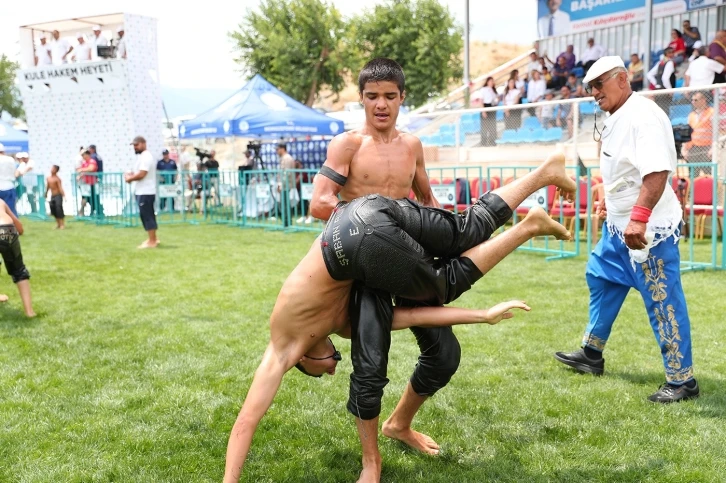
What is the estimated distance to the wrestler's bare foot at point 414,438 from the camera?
3.78 metres

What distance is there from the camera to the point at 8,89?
57.6 m

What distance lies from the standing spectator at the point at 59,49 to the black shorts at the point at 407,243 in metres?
21.0

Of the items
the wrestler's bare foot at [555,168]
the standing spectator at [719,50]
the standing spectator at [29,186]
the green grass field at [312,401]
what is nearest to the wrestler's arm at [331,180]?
the wrestler's bare foot at [555,168]

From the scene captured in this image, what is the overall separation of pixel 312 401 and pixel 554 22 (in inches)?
757

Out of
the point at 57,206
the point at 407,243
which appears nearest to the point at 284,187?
the point at 57,206

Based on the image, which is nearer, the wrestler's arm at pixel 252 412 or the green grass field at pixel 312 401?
the wrestler's arm at pixel 252 412

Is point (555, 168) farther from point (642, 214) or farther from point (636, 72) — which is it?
point (636, 72)

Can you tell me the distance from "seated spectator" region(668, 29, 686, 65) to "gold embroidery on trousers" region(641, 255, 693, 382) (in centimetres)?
1259

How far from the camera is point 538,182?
3.52 metres

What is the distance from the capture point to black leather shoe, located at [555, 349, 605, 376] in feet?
16.4

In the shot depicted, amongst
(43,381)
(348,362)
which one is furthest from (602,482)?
(43,381)

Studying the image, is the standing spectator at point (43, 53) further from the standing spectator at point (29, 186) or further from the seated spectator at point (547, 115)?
the seated spectator at point (547, 115)

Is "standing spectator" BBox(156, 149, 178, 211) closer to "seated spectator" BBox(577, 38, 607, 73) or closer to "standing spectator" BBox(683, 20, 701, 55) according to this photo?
"seated spectator" BBox(577, 38, 607, 73)

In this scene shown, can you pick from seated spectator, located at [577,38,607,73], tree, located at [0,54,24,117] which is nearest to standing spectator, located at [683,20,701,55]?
seated spectator, located at [577,38,607,73]
